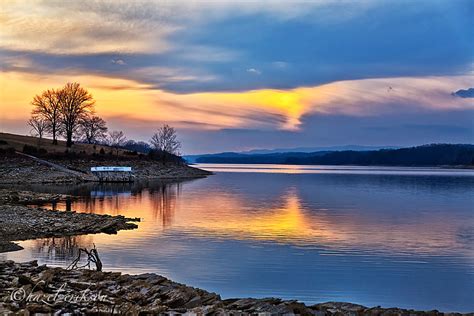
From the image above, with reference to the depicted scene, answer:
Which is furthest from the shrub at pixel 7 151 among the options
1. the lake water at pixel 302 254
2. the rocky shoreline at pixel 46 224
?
the rocky shoreline at pixel 46 224

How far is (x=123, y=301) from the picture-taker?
11078mm

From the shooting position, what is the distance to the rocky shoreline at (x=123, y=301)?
10.3 meters

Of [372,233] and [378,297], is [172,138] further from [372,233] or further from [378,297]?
[378,297]

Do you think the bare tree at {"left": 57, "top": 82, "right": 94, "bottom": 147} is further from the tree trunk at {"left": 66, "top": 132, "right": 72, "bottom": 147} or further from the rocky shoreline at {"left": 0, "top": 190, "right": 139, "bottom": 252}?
the rocky shoreline at {"left": 0, "top": 190, "right": 139, "bottom": 252}

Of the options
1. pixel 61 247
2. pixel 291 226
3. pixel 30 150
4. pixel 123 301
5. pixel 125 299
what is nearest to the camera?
pixel 123 301

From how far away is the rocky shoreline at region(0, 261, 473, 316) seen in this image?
33.8ft

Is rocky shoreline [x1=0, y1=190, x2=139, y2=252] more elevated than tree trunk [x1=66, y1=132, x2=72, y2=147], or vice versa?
tree trunk [x1=66, y1=132, x2=72, y2=147]

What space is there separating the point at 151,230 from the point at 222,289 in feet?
39.4

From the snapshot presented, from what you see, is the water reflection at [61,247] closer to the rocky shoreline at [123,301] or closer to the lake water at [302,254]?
the lake water at [302,254]

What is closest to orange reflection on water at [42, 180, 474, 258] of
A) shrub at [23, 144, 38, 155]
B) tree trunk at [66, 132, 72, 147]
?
shrub at [23, 144, 38, 155]

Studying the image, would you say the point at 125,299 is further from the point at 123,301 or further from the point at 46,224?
the point at 46,224

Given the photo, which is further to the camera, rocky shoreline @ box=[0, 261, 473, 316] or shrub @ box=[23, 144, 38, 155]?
shrub @ box=[23, 144, 38, 155]

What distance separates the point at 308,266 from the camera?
18.1 metres

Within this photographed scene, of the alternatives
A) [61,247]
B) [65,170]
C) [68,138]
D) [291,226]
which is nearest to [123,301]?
[61,247]
